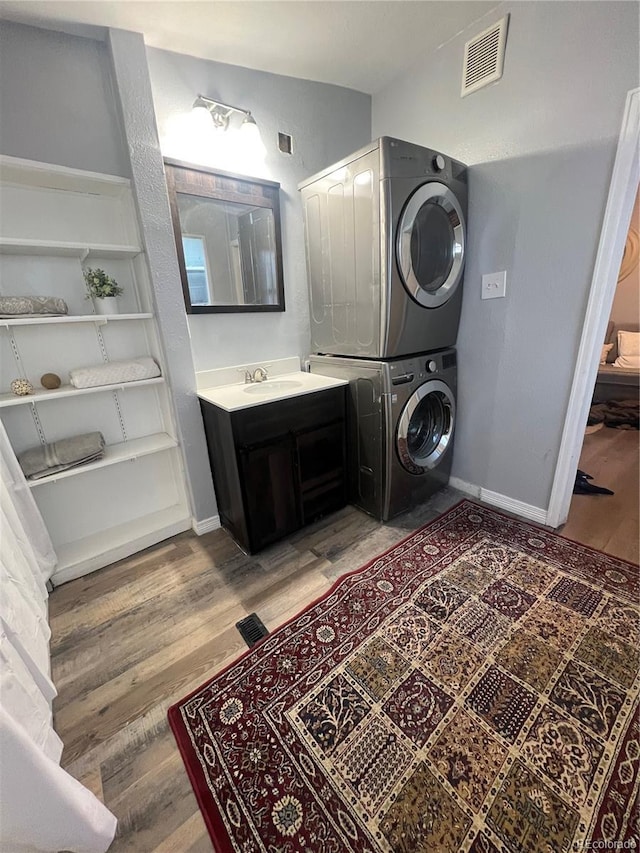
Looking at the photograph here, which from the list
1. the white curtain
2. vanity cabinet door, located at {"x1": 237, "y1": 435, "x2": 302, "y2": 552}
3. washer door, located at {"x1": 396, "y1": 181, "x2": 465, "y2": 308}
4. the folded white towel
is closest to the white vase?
the folded white towel

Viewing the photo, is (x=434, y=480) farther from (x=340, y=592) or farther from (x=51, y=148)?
(x=51, y=148)

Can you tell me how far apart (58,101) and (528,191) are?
2.21 metres

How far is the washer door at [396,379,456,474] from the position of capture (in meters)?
1.92

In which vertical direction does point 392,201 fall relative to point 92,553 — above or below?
above

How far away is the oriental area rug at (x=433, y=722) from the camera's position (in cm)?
85

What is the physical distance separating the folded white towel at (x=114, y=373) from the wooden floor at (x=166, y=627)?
97 centimetres

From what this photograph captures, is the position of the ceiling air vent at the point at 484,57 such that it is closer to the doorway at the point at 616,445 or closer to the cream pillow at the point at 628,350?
the doorway at the point at 616,445

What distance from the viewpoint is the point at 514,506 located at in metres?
2.09

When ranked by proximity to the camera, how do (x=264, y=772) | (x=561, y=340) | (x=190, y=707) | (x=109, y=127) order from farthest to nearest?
(x=561, y=340)
(x=109, y=127)
(x=190, y=707)
(x=264, y=772)

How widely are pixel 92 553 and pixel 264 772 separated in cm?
136

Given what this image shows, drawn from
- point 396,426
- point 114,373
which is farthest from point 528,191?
point 114,373

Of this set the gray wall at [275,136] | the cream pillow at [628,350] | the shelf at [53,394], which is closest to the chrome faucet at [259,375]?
the gray wall at [275,136]

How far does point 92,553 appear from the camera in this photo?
69.9 inches

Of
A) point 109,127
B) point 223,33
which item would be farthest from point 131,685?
point 223,33
